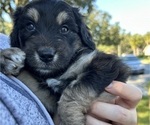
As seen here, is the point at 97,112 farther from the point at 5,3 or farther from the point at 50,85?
the point at 5,3

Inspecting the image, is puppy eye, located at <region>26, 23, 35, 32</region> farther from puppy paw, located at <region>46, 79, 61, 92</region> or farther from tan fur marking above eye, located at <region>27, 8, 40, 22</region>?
puppy paw, located at <region>46, 79, 61, 92</region>

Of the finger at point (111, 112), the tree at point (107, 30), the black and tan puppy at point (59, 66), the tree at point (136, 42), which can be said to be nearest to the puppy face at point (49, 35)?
the black and tan puppy at point (59, 66)

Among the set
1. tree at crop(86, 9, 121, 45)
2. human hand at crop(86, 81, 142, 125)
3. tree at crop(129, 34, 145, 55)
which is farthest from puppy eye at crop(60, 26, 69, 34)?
tree at crop(129, 34, 145, 55)

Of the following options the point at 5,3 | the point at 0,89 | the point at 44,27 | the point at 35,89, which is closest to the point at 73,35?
the point at 44,27

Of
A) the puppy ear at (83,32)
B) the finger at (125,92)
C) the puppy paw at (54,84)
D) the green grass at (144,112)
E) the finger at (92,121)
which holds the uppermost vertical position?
the puppy ear at (83,32)

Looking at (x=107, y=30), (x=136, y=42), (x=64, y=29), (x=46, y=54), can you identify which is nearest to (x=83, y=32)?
(x=64, y=29)

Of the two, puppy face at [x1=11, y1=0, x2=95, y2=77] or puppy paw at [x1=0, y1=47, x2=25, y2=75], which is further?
puppy face at [x1=11, y1=0, x2=95, y2=77]

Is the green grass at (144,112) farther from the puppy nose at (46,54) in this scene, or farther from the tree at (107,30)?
the tree at (107,30)
